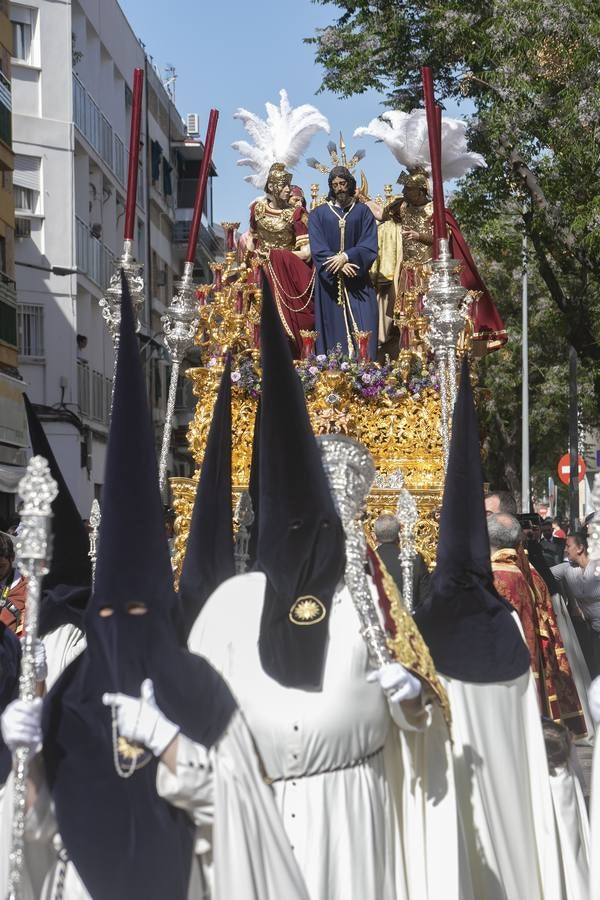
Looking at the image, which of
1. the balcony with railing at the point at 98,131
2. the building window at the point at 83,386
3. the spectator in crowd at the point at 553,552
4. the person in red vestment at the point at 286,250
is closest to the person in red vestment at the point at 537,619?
the person in red vestment at the point at 286,250

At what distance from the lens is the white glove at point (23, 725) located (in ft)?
12.8

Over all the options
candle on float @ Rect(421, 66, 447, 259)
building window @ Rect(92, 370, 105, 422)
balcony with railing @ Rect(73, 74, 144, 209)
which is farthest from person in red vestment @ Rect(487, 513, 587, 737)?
building window @ Rect(92, 370, 105, 422)

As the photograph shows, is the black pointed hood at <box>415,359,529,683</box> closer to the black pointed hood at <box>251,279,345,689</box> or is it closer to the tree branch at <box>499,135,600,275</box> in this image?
the black pointed hood at <box>251,279,345,689</box>

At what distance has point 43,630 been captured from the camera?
18.8 ft

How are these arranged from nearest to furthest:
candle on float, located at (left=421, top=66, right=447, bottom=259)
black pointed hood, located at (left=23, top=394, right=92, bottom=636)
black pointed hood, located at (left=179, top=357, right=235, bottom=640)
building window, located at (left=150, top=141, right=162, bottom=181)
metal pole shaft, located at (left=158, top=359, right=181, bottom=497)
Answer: black pointed hood, located at (left=179, top=357, right=235, bottom=640)
black pointed hood, located at (left=23, top=394, right=92, bottom=636)
candle on float, located at (left=421, top=66, right=447, bottom=259)
metal pole shaft, located at (left=158, top=359, right=181, bottom=497)
building window, located at (left=150, top=141, right=162, bottom=181)

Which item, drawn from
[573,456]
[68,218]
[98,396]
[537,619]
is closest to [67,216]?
[68,218]

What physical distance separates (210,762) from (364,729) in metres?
0.66

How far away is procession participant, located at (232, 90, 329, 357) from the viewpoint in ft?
30.9

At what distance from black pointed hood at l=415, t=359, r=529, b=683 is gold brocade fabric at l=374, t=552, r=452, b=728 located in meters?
0.81

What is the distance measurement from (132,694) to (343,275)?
18.0 ft

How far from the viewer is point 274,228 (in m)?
9.57

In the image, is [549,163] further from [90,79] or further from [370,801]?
[90,79]

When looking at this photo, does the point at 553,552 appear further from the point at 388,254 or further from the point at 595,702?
the point at 595,702

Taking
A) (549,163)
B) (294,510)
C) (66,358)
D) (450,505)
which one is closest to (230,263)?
(450,505)
